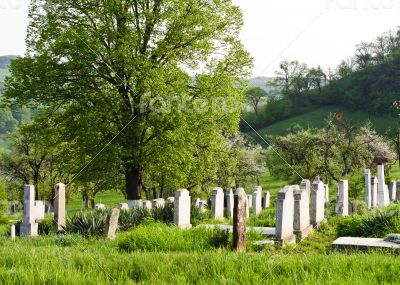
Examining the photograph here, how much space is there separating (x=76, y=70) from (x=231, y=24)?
840 cm

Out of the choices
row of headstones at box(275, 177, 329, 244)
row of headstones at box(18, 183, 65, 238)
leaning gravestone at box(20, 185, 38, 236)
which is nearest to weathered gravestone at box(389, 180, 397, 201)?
row of headstones at box(275, 177, 329, 244)

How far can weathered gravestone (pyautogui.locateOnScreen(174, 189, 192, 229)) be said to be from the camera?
51.2 ft

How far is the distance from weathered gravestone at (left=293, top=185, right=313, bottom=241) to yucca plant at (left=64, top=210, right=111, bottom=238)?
5588 millimetres

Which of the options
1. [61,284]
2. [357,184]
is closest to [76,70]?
[61,284]

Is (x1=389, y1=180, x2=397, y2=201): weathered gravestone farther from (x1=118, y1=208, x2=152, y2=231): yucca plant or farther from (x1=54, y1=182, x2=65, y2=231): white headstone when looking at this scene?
(x1=54, y1=182, x2=65, y2=231): white headstone

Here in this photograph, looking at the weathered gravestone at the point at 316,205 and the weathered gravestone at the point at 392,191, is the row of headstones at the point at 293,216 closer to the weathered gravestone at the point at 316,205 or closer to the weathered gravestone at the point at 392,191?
the weathered gravestone at the point at 316,205

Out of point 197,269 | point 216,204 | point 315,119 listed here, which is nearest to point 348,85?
point 315,119

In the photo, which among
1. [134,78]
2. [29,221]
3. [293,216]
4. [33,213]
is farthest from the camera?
[134,78]

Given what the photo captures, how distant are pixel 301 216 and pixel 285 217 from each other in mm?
1312

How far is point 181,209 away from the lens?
52.0ft

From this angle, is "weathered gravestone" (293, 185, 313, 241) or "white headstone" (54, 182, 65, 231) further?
"white headstone" (54, 182, 65, 231)

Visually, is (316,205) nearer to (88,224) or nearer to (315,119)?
(88,224)

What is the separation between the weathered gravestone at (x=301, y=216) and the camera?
522 inches

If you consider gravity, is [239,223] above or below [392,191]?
above
